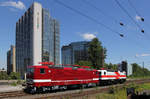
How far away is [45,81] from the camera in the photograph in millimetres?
22047

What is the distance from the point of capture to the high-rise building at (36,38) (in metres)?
84.0

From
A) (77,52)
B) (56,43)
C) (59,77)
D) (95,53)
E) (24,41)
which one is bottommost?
(59,77)

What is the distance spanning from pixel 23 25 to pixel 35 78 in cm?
8182

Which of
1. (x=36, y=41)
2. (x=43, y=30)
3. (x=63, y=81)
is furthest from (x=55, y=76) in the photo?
(x=43, y=30)

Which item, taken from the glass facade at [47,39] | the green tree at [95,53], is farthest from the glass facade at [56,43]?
the green tree at [95,53]

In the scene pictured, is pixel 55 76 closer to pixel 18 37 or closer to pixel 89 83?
pixel 89 83

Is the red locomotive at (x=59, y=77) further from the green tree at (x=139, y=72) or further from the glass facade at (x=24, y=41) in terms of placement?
the green tree at (x=139, y=72)

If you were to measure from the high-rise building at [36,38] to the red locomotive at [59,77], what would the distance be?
5518 cm

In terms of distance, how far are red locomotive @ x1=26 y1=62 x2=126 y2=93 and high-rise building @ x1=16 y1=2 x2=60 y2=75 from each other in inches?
2172

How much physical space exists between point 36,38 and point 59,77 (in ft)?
206

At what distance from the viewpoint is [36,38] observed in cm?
8394

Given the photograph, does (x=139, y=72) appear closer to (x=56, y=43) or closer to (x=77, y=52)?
(x=56, y=43)

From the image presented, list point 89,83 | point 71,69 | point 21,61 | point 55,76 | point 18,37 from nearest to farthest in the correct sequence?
1. point 55,76
2. point 71,69
3. point 89,83
4. point 21,61
5. point 18,37

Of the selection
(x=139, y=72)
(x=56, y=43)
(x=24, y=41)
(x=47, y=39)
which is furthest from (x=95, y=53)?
(x=24, y=41)
